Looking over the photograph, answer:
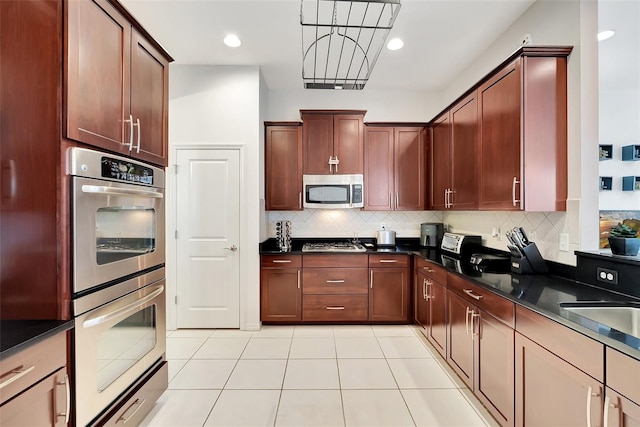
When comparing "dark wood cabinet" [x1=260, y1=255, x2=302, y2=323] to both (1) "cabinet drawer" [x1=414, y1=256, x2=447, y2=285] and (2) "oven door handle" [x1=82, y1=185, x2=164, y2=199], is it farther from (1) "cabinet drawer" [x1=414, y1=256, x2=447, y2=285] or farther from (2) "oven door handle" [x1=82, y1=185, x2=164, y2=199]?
(2) "oven door handle" [x1=82, y1=185, x2=164, y2=199]

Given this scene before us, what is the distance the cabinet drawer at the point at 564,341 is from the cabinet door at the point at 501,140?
31.5 inches

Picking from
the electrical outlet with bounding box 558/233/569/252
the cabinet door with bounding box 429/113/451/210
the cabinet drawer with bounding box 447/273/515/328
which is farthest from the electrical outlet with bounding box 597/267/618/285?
the cabinet door with bounding box 429/113/451/210

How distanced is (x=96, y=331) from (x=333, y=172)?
2.81 meters

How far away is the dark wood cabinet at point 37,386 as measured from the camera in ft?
3.29

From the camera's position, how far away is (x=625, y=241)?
5.42 feet

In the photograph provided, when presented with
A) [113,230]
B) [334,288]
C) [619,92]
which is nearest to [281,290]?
[334,288]

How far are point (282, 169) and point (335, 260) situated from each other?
1.32 metres

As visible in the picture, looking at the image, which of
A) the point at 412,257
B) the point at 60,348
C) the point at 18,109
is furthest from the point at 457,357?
the point at 18,109

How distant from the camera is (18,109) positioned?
1.22 m

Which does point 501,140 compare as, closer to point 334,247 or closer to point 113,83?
point 334,247

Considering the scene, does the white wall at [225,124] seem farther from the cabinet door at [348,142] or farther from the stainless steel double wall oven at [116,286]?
the stainless steel double wall oven at [116,286]

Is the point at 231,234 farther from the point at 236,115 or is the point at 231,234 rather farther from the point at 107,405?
the point at 107,405

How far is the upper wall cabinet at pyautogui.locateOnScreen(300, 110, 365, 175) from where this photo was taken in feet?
12.1

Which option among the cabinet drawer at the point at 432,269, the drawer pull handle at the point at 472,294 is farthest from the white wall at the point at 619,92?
the drawer pull handle at the point at 472,294
